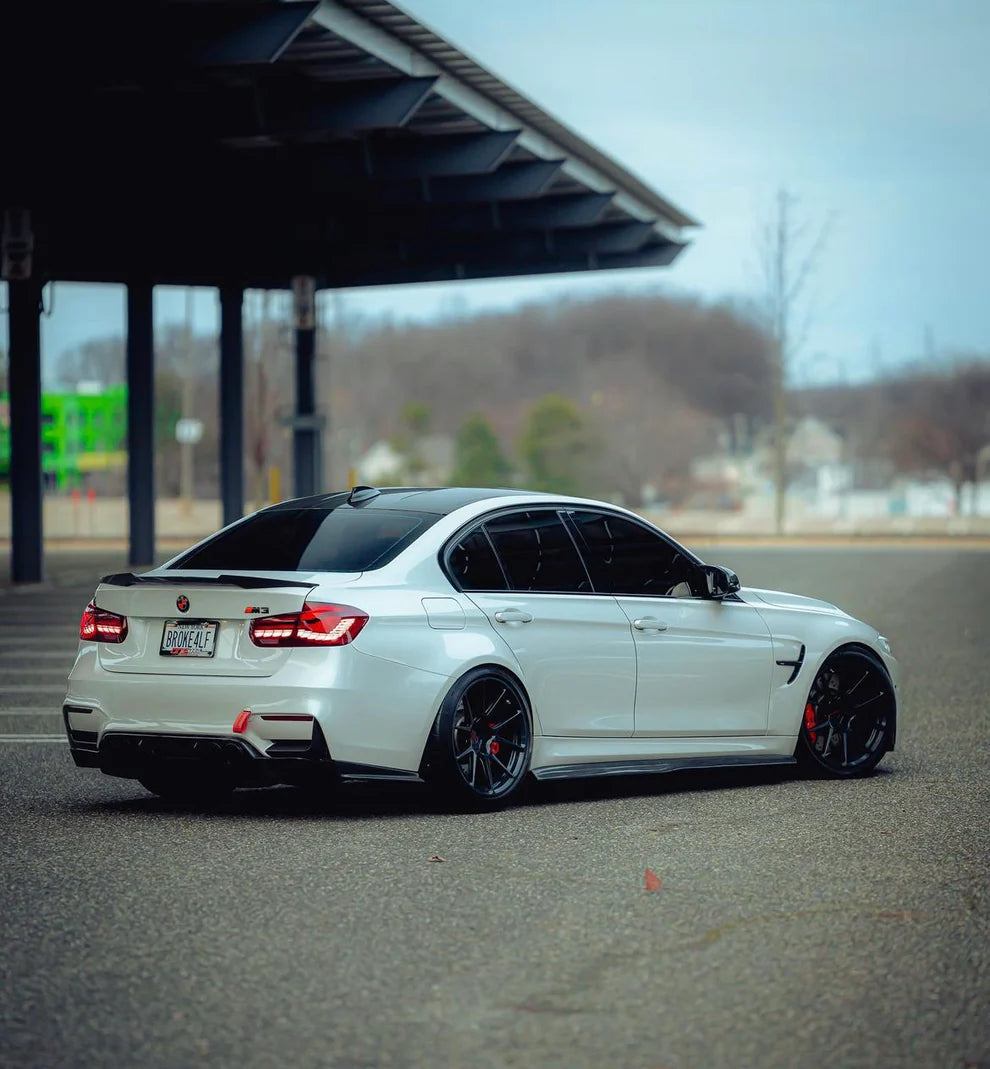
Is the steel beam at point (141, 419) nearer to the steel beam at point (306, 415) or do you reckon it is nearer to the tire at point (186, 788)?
the steel beam at point (306, 415)

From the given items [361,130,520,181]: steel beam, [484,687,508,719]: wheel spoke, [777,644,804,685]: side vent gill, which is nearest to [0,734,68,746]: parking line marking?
[484,687,508,719]: wheel spoke

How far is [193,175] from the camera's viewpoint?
959 inches

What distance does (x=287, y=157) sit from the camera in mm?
25016

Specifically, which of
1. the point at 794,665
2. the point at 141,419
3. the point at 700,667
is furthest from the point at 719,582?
the point at 141,419

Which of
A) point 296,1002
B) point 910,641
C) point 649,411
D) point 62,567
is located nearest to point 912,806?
point 296,1002

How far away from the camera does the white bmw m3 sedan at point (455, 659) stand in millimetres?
7723

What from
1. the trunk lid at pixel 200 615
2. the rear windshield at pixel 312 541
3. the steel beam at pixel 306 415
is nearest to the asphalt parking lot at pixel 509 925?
the trunk lid at pixel 200 615

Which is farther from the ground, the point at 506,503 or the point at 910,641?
the point at 506,503

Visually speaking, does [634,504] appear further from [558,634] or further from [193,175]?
[558,634]

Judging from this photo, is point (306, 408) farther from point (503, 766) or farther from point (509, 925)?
point (509, 925)

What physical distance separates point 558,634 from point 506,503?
0.71 metres

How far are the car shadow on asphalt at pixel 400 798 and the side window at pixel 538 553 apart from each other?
1016mm

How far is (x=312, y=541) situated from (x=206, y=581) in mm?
617

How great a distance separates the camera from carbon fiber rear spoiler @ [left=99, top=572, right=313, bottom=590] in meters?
7.82
